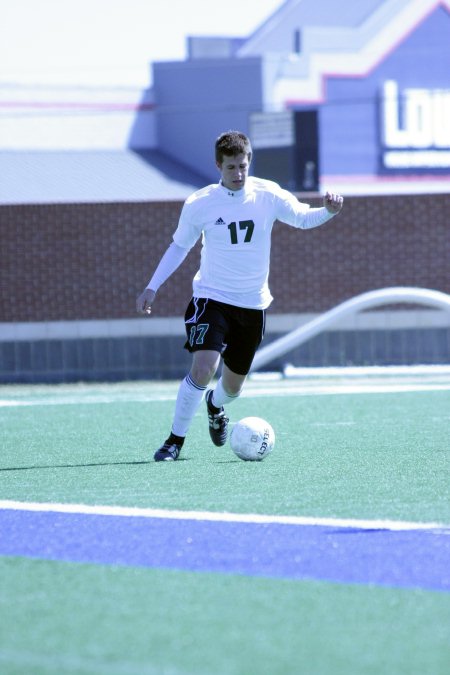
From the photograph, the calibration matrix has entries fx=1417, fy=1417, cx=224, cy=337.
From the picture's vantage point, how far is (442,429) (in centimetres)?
1176

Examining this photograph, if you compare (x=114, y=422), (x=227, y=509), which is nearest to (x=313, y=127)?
(x=114, y=422)

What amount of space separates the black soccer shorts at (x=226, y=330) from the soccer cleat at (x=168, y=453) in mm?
684

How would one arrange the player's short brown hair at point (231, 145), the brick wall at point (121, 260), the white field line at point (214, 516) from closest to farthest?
the white field line at point (214, 516) < the player's short brown hair at point (231, 145) < the brick wall at point (121, 260)

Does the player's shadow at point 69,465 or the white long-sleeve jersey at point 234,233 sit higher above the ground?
A: the white long-sleeve jersey at point 234,233

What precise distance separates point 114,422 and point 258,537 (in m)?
→ 6.78

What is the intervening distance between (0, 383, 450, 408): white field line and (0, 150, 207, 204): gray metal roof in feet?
86.9

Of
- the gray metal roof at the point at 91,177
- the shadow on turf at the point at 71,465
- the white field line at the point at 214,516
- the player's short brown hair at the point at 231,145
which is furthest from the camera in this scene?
the gray metal roof at the point at 91,177

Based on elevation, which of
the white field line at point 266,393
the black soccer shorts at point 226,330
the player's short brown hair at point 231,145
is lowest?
the white field line at point 266,393

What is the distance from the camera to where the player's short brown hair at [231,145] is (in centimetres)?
939

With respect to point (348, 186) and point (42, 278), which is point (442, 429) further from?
point (348, 186)

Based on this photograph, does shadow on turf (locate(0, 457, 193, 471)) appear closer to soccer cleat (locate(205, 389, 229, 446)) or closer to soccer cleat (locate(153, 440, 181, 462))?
soccer cleat (locate(153, 440, 181, 462))

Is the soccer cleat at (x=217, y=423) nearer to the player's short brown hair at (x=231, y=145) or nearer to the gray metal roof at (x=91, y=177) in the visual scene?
the player's short brown hair at (x=231, y=145)

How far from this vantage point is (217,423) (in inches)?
404

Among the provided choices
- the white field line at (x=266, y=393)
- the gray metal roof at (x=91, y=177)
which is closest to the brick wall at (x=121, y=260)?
the white field line at (x=266, y=393)
